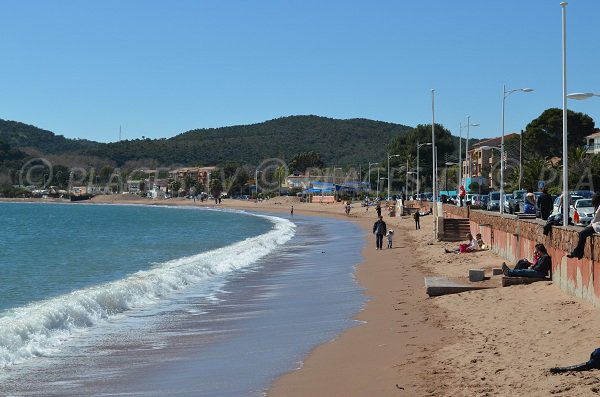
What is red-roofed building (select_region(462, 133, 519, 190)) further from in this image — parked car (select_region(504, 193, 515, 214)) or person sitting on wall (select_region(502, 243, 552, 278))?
person sitting on wall (select_region(502, 243, 552, 278))

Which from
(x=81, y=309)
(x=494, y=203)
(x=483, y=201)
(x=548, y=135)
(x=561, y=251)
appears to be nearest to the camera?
(x=561, y=251)

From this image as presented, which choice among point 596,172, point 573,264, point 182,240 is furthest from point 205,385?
point 596,172

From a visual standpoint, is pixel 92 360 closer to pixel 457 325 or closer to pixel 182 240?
pixel 457 325

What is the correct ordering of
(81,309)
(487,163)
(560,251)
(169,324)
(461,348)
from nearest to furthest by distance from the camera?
(461,348) → (560,251) → (169,324) → (81,309) → (487,163)

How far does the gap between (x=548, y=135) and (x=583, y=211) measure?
57543 mm

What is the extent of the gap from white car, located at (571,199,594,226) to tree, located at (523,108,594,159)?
2159 inches

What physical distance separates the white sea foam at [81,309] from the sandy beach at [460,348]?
4.95 m

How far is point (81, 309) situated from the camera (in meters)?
17.6

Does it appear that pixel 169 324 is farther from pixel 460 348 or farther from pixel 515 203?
pixel 515 203

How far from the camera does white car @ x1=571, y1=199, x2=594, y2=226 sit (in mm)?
27766

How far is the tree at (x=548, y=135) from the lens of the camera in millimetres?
83438

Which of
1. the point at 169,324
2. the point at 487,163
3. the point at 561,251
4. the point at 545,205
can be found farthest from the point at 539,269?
the point at 487,163

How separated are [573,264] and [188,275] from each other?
48.7 ft

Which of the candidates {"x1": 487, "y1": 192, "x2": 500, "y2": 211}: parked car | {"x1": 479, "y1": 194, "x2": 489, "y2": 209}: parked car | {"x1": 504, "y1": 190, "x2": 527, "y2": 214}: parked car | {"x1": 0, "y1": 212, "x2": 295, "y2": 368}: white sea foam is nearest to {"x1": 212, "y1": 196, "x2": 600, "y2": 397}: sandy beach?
{"x1": 0, "y1": 212, "x2": 295, "y2": 368}: white sea foam
